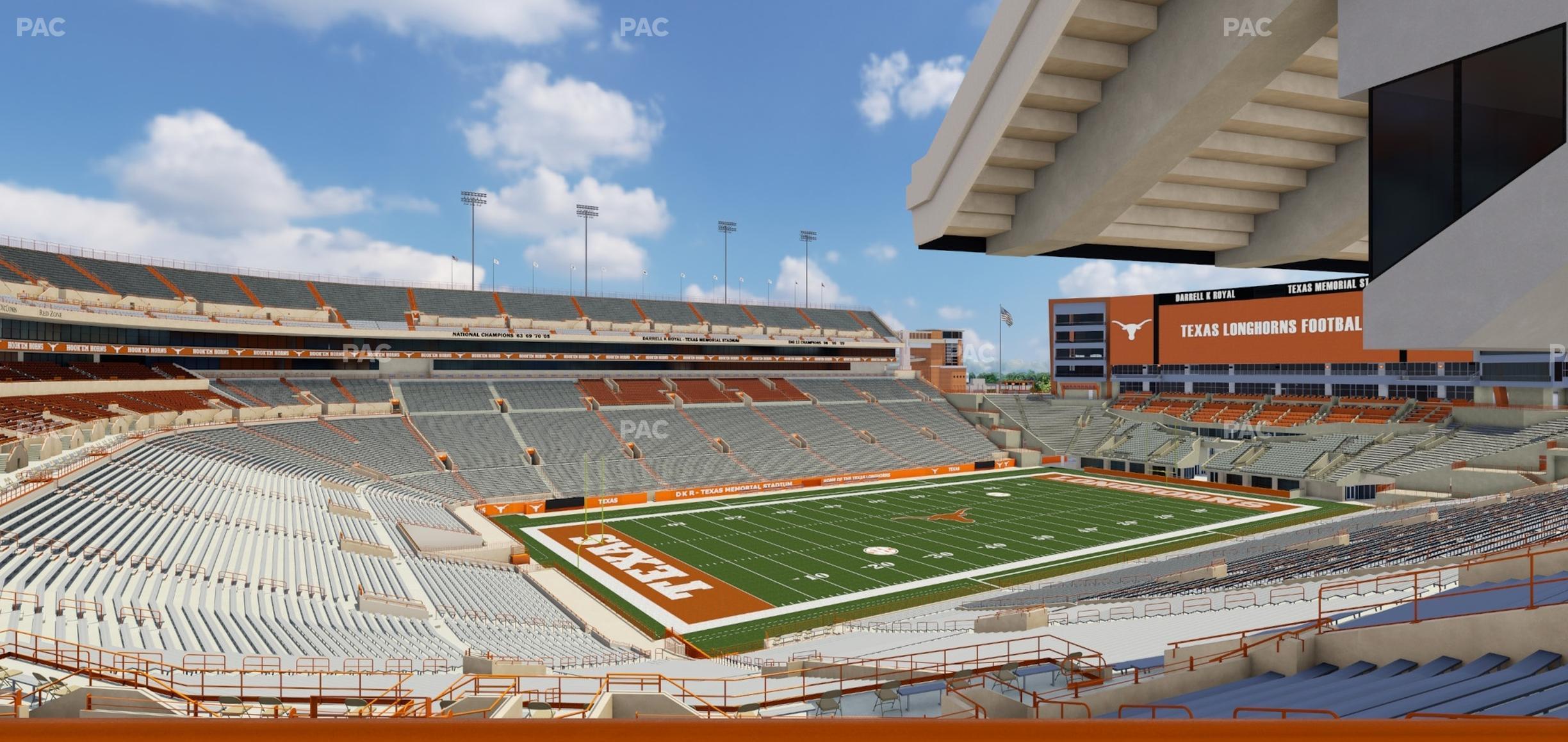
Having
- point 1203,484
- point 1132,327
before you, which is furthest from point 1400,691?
point 1132,327

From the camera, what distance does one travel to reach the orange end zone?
79.9ft

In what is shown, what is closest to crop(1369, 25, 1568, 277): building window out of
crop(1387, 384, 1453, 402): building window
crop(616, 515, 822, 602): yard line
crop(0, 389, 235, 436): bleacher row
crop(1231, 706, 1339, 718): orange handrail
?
crop(1231, 706, 1339, 718): orange handrail

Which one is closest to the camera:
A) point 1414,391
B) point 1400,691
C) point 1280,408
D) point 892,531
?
point 1400,691

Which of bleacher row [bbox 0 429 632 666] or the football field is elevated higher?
bleacher row [bbox 0 429 632 666]

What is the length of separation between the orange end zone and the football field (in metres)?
0.06

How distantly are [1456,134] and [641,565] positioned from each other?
2775 cm

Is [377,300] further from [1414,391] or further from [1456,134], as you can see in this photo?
[1414,391]

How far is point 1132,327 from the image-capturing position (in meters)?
59.2

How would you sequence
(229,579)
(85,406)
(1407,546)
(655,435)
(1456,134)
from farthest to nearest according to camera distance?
(655,435) → (85,406) → (229,579) → (1407,546) → (1456,134)

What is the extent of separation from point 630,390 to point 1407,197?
51.7 metres

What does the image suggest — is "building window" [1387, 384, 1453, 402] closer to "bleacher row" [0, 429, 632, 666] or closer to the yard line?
the yard line

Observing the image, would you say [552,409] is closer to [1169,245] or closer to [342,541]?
[342,541]

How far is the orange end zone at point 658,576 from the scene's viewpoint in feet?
79.9

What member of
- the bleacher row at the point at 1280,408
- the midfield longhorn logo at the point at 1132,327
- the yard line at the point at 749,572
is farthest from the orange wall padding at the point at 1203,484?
the yard line at the point at 749,572
